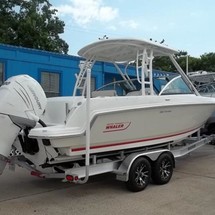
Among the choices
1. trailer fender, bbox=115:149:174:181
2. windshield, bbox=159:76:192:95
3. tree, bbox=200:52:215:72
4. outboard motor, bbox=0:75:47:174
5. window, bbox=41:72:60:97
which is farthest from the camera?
tree, bbox=200:52:215:72

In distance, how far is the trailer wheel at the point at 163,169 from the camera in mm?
7176

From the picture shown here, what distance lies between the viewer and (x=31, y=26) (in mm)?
26703

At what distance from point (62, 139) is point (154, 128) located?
207 cm

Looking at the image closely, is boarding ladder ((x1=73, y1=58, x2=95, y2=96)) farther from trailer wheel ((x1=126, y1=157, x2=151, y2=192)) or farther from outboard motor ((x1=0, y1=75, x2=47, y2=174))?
trailer wheel ((x1=126, y1=157, x2=151, y2=192))

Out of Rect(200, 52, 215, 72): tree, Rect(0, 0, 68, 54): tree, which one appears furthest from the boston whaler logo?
Rect(200, 52, 215, 72): tree

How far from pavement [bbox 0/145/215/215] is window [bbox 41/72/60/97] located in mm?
7472

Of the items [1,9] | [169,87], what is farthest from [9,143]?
[1,9]

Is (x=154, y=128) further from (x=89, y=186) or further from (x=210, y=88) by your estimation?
(x=210, y=88)

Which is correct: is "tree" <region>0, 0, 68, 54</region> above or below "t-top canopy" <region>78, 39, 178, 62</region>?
above

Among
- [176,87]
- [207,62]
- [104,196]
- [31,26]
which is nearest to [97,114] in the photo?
[104,196]

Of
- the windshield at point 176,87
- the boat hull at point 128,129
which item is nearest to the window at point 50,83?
the windshield at point 176,87

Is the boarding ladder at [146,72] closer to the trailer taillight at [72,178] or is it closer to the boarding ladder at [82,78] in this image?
the boarding ladder at [82,78]

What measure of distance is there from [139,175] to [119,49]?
2.72 m

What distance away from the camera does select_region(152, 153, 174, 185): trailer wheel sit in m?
7.18
